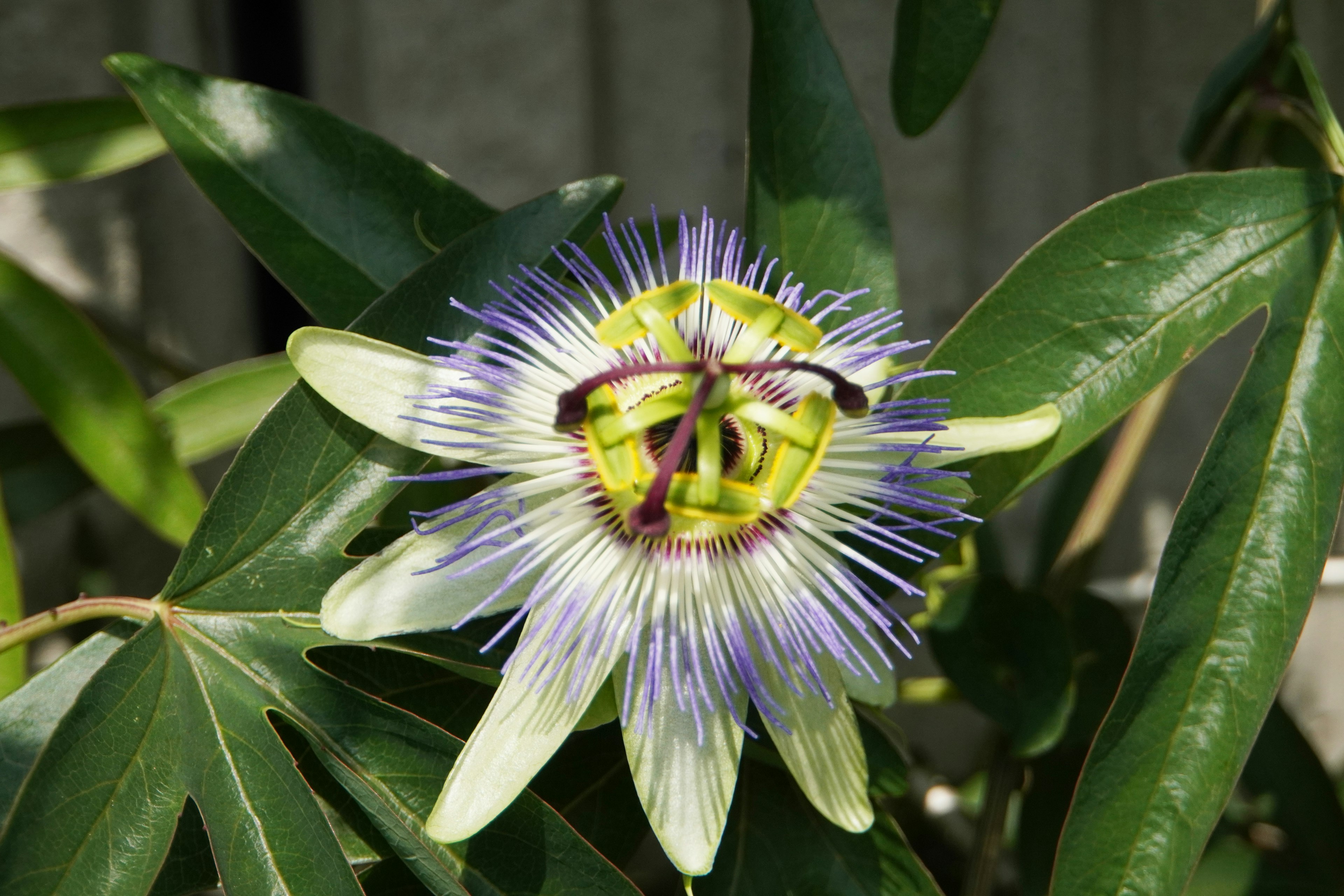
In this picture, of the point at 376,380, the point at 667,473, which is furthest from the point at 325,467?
the point at 667,473

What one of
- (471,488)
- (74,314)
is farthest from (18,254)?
(471,488)

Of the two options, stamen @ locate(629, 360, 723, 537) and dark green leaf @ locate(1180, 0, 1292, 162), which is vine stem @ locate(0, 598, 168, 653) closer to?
stamen @ locate(629, 360, 723, 537)

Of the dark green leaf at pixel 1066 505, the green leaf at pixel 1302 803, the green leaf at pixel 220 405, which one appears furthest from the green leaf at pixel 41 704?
the green leaf at pixel 1302 803

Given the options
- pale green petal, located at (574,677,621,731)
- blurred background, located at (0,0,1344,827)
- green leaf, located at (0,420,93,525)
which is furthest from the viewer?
blurred background, located at (0,0,1344,827)

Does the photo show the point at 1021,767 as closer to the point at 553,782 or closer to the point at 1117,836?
the point at 1117,836

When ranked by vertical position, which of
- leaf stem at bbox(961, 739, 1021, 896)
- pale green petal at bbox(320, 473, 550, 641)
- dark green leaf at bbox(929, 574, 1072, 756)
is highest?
pale green petal at bbox(320, 473, 550, 641)

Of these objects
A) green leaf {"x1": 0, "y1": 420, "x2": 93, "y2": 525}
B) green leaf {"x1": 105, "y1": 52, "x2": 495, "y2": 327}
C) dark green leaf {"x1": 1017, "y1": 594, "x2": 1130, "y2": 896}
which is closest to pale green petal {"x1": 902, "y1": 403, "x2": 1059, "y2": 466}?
green leaf {"x1": 105, "y1": 52, "x2": 495, "y2": 327}

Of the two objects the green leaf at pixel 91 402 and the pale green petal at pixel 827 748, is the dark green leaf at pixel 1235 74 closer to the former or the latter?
the pale green petal at pixel 827 748
